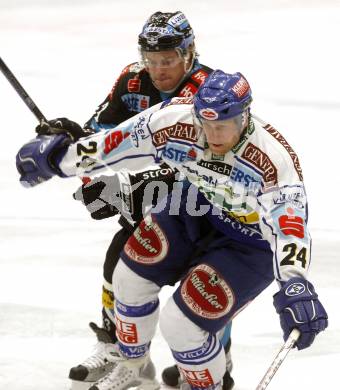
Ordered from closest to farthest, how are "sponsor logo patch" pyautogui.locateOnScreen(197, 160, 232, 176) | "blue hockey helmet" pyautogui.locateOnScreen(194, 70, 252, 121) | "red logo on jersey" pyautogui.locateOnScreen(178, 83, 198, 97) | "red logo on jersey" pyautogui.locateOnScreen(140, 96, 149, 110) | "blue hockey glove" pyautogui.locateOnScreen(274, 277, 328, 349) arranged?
"blue hockey glove" pyautogui.locateOnScreen(274, 277, 328, 349), "blue hockey helmet" pyautogui.locateOnScreen(194, 70, 252, 121), "sponsor logo patch" pyautogui.locateOnScreen(197, 160, 232, 176), "red logo on jersey" pyautogui.locateOnScreen(178, 83, 198, 97), "red logo on jersey" pyautogui.locateOnScreen(140, 96, 149, 110)

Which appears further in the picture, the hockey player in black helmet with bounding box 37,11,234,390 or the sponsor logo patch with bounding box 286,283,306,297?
the hockey player in black helmet with bounding box 37,11,234,390

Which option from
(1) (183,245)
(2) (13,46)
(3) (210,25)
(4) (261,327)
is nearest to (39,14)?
(2) (13,46)

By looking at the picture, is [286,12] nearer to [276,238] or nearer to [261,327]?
[261,327]

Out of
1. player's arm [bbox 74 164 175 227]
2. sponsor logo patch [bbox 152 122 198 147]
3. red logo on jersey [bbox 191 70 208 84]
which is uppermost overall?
sponsor logo patch [bbox 152 122 198 147]

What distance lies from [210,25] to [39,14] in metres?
1.60

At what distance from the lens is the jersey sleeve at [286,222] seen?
347cm

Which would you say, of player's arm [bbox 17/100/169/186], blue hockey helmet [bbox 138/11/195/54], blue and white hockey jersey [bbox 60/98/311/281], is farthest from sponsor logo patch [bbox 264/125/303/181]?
blue hockey helmet [bbox 138/11/195/54]

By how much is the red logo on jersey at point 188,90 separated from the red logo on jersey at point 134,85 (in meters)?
0.22

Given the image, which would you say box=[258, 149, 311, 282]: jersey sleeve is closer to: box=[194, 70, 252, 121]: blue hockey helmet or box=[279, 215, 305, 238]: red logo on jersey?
box=[279, 215, 305, 238]: red logo on jersey

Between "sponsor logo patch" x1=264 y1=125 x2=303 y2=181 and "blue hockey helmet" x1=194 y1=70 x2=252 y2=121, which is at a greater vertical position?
"blue hockey helmet" x1=194 y1=70 x2=252 y2=121

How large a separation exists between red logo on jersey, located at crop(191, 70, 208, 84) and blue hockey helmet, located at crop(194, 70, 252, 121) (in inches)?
24.0

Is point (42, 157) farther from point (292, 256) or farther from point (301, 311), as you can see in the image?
point (301, 311)

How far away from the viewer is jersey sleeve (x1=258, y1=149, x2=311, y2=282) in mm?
3471

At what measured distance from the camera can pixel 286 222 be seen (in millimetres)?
3516
